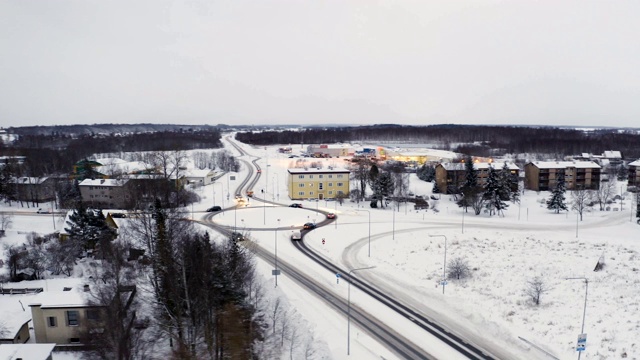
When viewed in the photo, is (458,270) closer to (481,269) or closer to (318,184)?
(481,269)

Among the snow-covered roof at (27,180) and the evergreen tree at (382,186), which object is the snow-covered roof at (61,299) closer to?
the evergreen tree at (382,186)

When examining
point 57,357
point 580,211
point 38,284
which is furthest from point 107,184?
point 580,211

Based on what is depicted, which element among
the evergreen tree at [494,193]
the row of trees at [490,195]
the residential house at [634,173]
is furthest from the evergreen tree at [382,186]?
the residential house at [634,173]

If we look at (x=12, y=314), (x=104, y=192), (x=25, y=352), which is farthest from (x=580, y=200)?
(x=104, y=192)

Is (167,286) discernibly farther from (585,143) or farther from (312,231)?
(585,143)

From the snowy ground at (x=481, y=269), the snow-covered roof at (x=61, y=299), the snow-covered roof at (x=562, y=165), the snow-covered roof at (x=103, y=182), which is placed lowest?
the snowy ground at (x=481, y=269)

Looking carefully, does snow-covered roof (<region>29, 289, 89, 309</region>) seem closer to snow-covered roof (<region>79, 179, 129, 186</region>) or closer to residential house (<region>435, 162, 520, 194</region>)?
snow-covered roof (<region>79, 179, 129, 186</region>)

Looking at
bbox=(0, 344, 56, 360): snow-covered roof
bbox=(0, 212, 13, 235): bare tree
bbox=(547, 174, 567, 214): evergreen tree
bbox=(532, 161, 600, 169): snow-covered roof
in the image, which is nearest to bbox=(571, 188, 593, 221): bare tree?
bbox=(547, 174, 567, 214): evergreen tree
